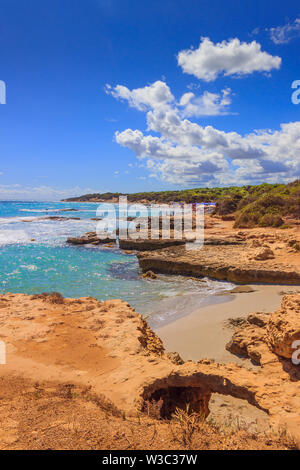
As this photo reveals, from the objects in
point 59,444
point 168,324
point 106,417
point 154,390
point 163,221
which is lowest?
point 168,324

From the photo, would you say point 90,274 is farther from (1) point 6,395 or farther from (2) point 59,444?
(2) point 59,444

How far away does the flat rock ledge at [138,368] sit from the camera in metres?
3.96

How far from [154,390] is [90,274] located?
11.6 m

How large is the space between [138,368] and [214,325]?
13.2 feet

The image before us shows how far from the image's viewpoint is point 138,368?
4.70m

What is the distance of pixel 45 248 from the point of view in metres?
23.0

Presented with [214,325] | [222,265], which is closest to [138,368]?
[214,325]

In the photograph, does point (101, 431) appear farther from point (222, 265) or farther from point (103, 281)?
point (103, 281)

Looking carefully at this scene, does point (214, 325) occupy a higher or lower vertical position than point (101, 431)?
lower

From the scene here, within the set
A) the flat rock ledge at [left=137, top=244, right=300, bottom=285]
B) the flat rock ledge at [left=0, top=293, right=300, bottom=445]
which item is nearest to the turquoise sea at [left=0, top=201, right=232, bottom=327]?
the flat rock ledge at [left=137, top=244, right=300, bottom=285]

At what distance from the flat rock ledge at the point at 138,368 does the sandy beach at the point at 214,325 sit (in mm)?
817

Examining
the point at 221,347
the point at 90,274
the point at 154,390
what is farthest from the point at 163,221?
the point at 154,390

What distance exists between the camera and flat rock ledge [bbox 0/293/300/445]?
13.0 feet

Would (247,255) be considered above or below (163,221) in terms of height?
below
